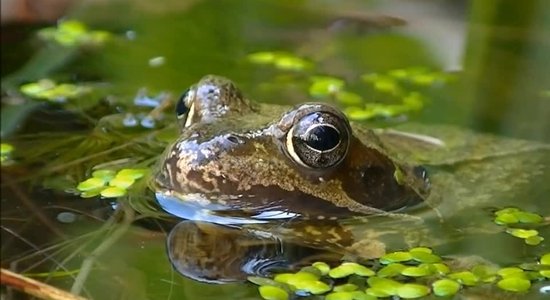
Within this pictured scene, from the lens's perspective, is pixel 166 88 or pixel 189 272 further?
pixel 166 88

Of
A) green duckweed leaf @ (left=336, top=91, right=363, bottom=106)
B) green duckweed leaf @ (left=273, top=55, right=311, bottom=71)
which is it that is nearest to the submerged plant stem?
green duckweed leaf @ (left=336, top=91, right=363, bottom=106)

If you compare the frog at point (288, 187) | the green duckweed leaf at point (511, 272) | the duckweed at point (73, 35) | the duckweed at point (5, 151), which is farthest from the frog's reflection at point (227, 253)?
the duckweed at point (73, 35)

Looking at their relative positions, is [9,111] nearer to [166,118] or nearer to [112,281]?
[166,118]

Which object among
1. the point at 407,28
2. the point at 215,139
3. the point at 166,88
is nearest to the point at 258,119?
the point at 215,139

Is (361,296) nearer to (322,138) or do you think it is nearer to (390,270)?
(390,270)

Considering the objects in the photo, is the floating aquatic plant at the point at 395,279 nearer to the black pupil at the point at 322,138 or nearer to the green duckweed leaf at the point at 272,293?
the green duckweed leaf at the point at 272,293

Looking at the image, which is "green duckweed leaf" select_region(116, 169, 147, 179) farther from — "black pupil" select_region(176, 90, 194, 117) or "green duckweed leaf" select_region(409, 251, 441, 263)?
"green duckweed leaf" select_region(409, 251, 441, 263)
